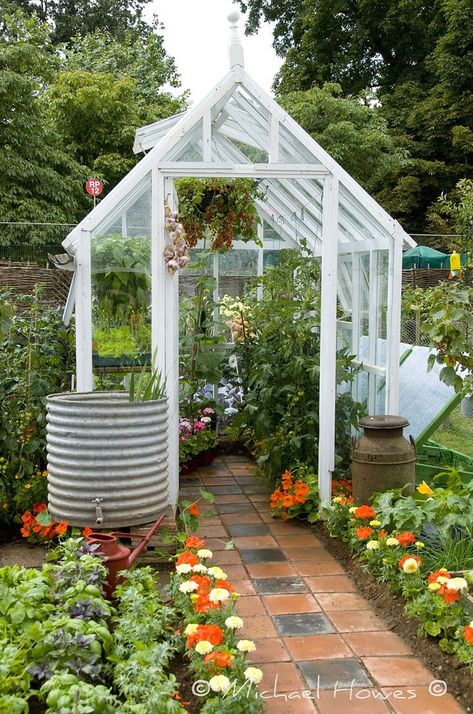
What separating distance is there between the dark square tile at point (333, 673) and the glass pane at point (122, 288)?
221cm

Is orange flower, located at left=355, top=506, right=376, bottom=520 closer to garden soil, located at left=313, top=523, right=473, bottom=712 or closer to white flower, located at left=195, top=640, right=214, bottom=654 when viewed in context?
garden soil, located at left=313, top=523, right=473, bottom=712

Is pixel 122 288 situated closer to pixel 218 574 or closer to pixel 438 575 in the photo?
pixel 218 574

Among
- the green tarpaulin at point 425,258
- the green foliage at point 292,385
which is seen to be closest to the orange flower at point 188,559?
the green foliage at point 292,385

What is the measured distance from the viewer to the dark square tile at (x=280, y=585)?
360cm

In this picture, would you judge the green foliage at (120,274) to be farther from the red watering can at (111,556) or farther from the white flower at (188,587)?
the white flower at (188,587)

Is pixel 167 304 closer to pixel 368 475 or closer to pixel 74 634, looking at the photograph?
pixel 368 475

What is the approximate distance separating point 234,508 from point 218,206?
2207mm

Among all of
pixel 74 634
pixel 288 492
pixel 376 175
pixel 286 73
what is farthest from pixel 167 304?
pixel 286 73

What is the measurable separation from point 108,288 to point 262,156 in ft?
4.12

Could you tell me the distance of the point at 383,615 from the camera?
3291 millimetres

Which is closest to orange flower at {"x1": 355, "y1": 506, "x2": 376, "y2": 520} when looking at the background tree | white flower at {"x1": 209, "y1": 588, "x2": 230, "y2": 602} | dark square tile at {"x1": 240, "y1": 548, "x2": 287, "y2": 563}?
dark square tile at {"x1": 240, "y1": 548, "x2": 287, "y2": 563}

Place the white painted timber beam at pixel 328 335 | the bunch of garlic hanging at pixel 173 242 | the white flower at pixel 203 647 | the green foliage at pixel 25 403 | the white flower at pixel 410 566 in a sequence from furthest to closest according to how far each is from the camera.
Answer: the white painted timber beam at pixel 328 335 → the bunch of garlic hanging at pixel 173 242 → the green foliage at pixel 25 403 → the white flower at pixel 410 566 → the white flower at pixel 203 647

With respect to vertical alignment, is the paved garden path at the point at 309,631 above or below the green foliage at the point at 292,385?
below

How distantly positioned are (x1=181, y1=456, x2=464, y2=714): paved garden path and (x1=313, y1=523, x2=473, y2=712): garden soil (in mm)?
36
